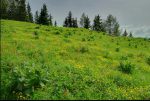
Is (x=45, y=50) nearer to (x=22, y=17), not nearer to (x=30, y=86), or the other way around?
(x=30, y=86)

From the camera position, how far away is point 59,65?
17016 mm

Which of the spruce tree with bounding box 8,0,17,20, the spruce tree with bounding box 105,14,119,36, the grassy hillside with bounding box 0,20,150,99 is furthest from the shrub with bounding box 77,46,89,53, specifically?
the spruce tree with bounding box 105,14,119,36

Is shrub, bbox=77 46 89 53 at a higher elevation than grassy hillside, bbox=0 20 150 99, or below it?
higher

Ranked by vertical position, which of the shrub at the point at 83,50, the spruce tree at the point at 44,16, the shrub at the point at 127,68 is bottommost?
the shrub at the point at 127,68

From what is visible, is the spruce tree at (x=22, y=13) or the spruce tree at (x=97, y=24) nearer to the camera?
the spruce tree at (x=22, y=13)

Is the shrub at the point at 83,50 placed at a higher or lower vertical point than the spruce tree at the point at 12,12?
lower

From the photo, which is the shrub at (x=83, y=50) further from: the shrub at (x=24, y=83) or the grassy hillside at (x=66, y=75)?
the shrub at (x=24, y=83)

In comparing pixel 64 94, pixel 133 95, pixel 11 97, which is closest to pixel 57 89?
pixel 64 94

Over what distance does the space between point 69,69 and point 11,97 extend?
16.8 feet

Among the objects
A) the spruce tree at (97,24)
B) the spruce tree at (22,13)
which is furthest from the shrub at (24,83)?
the spruce tree at (97,24)

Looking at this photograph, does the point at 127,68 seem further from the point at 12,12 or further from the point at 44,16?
the point at 12,12

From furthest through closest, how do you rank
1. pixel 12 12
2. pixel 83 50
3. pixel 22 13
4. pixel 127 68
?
pixel 12 12, pixel 22 13, pixel 83 50, pixel 127 68

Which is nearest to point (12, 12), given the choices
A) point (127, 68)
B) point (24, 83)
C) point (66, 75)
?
point (127, 68)

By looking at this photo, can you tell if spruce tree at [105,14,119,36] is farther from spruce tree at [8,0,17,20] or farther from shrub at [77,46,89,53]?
shrub at [77,46,89,53]
